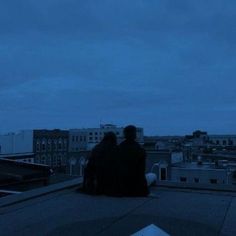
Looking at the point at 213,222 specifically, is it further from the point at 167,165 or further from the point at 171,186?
the point at 167,165

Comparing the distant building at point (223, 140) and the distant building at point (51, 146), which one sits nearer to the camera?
the distant building at point (51, 146)

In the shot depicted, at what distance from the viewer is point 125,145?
9.88 meters

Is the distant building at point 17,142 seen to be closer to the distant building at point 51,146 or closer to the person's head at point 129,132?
the distant building at point 51,146

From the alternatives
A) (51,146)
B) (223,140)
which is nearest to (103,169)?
(51,146)

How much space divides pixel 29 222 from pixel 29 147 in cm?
6481

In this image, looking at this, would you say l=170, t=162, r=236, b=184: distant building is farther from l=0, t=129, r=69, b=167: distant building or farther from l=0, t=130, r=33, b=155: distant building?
l=0, t=130, r=33, b=155: distant building

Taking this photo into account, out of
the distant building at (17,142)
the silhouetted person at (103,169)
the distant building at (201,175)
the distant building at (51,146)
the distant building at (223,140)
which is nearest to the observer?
the silhouetted person at (103,169)

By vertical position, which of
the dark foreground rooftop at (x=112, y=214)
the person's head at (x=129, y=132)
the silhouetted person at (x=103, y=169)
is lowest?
the dark foreground rooftop at (x=112, y=214)

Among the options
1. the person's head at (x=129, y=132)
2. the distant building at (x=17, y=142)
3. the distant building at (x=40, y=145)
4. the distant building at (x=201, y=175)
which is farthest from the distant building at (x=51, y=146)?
the person's head at (x=129, y=132)

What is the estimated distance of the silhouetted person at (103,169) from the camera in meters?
9.84

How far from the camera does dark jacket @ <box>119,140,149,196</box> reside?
31.9 feet

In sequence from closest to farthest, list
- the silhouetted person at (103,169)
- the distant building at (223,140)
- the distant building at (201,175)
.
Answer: the silhouetted person at (103,169), the distant building at (201,175), the distant building at (223,140)

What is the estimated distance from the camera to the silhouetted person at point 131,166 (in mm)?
9727

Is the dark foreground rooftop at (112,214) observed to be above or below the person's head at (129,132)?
below
